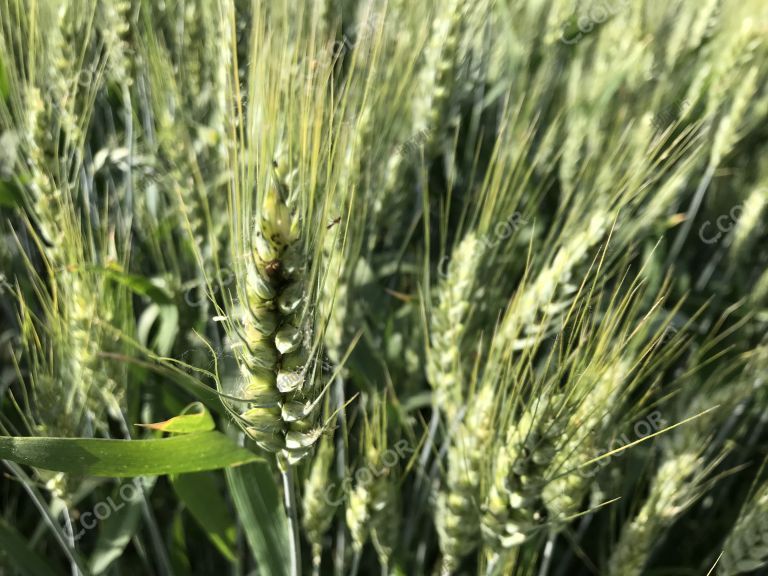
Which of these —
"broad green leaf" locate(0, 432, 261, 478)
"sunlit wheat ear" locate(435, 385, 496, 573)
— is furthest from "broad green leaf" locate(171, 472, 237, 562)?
"sunlit wheat ear" locate(435, 385, 496, 573)

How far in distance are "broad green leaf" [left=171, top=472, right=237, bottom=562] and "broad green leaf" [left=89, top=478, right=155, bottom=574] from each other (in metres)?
0.08

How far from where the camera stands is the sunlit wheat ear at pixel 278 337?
562 millimetres

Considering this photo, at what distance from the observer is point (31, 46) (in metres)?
1.01

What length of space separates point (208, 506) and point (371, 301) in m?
0.48

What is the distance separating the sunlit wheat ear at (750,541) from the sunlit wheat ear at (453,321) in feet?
1.33

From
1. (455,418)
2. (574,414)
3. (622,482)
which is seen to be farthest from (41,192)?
(622,482)

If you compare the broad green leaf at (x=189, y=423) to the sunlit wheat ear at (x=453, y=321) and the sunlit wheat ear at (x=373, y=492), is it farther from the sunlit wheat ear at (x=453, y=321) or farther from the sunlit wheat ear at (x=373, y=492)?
the sunlit wheat ear at (x=453, y=321)

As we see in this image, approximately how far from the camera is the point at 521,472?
2.44 feet

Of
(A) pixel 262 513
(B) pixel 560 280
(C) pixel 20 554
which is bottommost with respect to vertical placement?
(C) pixel 20 554

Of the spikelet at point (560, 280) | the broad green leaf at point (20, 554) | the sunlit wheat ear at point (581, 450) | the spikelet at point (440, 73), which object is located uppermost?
the spikelet at point (440, 73)

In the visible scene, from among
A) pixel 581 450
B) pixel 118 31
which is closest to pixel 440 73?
pixel 118 31

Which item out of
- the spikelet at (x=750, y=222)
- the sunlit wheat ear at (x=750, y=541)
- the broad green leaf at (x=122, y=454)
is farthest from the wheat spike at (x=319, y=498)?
the spikelet at (x=750, y=222)

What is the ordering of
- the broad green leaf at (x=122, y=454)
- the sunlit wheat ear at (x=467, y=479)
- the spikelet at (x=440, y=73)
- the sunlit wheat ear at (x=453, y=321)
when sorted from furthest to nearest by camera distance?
the spikelet at (x=440, y=73), the sunlit wheat ear at (x=453, y=321), the sunlit wheat ear at (x=467, y=479), the broad green leaf at (x=122, y=454)

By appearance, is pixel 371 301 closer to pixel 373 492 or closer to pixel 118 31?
pixel 373 492
